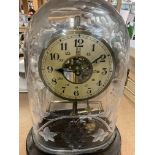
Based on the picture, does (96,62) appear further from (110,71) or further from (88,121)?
(88,121)

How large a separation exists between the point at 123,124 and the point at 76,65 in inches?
12.5

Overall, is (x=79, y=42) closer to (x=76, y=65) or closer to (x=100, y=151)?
(x=76, y=65)

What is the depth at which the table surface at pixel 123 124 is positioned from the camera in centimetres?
72

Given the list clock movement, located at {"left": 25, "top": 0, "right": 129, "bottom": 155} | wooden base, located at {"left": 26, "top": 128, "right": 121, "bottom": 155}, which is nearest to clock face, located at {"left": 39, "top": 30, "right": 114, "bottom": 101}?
clock movement, located at {"left": 25, "top": 0, "right": 129, "bottom": 155}

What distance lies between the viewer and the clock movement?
58cm

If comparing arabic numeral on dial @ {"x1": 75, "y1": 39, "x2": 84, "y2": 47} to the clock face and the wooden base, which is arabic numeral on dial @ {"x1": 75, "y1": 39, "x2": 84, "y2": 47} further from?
the wooden base

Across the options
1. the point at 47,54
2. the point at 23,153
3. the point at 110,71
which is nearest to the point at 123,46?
the point at 110,71

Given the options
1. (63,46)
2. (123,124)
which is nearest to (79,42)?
(63,46)

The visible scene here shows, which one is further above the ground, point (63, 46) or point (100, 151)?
point (63, 46)

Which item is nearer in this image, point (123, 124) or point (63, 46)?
point (63, 46)

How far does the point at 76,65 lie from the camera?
23.2 inches

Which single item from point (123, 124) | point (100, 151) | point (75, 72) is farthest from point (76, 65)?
point (123, 124)

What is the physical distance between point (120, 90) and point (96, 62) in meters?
0.16

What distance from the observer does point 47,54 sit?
0.58 m
